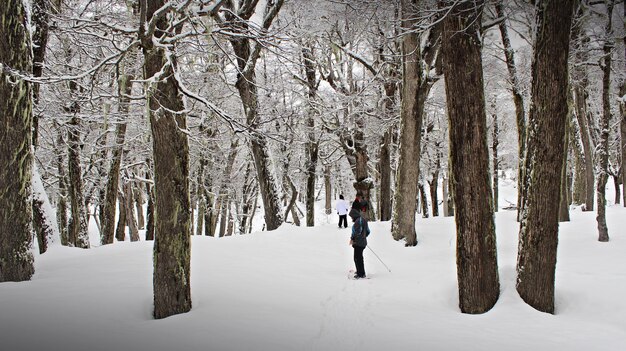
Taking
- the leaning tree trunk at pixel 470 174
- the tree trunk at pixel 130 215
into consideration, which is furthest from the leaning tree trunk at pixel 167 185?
the tree trunk at pixel 130 215

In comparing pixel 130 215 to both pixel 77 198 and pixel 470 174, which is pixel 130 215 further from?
pixel 470 174

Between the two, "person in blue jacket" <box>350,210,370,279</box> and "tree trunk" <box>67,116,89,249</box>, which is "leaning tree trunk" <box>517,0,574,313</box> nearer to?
"person in blue jacket" <box>350,210,370,279</box>

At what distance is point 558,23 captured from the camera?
16.7ft

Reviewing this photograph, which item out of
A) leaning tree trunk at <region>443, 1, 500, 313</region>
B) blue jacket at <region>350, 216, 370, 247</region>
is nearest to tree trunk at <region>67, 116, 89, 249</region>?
blue jacket at <region>350, 216, 370, 247</region>

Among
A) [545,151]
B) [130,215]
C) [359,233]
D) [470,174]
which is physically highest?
[545,151]

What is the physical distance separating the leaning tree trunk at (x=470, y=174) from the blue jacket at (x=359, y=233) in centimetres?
284

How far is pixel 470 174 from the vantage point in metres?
5.54

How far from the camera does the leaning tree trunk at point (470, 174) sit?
18.1 ft

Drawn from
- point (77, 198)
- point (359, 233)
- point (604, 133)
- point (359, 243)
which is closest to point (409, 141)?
point (359, 233)

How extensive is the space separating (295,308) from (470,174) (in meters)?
3.28

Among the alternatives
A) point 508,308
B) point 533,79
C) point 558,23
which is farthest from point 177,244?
point 558,23

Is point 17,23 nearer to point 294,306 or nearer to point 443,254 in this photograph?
point 294,306

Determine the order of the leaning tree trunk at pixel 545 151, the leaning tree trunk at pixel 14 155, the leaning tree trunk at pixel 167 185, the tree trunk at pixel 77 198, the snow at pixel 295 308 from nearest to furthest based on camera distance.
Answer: the snow at pixel 295 308 → the leaning tree trunk at pixel 167 185 → the leaning tree trunk at pixel 545 151 → the leaning tree trunk at pixel 14 155 → the tree trunk at pixel 77 198

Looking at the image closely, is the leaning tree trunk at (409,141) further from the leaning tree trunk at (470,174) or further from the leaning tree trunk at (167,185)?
the leaning tree trunk at (167,185)
